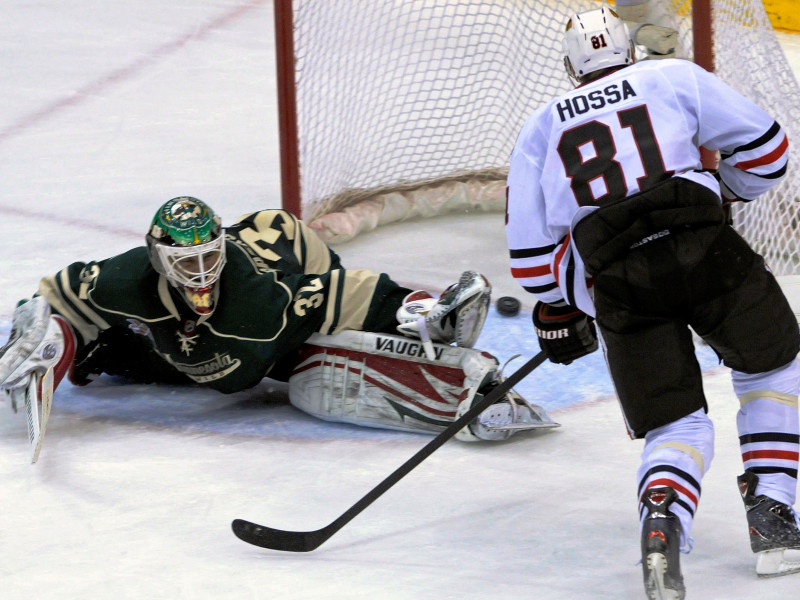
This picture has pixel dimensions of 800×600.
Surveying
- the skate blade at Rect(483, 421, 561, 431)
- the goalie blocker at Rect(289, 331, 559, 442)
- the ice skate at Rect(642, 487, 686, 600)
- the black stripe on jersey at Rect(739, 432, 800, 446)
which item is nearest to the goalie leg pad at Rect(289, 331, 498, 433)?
the goalie blocker at Rect(289, 331, 559, 442)

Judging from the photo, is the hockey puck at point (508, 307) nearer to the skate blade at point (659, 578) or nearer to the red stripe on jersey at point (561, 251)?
the red stripe on jersey at point (561, 251)

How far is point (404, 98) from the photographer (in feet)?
16.4

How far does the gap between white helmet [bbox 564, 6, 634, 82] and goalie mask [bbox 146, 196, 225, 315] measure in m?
0.95

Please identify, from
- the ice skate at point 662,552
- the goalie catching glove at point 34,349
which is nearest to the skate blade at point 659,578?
the ice skate at point 662,552

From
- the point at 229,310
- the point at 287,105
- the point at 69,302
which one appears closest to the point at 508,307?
the point at 287,105

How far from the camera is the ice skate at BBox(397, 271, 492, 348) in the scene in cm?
314

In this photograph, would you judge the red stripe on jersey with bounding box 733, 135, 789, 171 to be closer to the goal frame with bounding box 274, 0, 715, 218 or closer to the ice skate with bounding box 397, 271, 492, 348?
the ice skate with bounding box 397, 271, 492, 348

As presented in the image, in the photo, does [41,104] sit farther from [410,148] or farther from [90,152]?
[410,148]

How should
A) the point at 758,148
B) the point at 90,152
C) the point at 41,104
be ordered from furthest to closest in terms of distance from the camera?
the point at 41,104
the point at 90,152
the point at 758,148

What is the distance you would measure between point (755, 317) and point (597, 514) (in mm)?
657

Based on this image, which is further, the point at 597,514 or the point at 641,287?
the point at 597,514

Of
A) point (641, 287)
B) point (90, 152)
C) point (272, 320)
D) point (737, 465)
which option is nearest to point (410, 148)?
point (90, 152)

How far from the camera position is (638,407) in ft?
7.88

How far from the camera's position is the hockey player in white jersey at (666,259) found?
2357 mm
